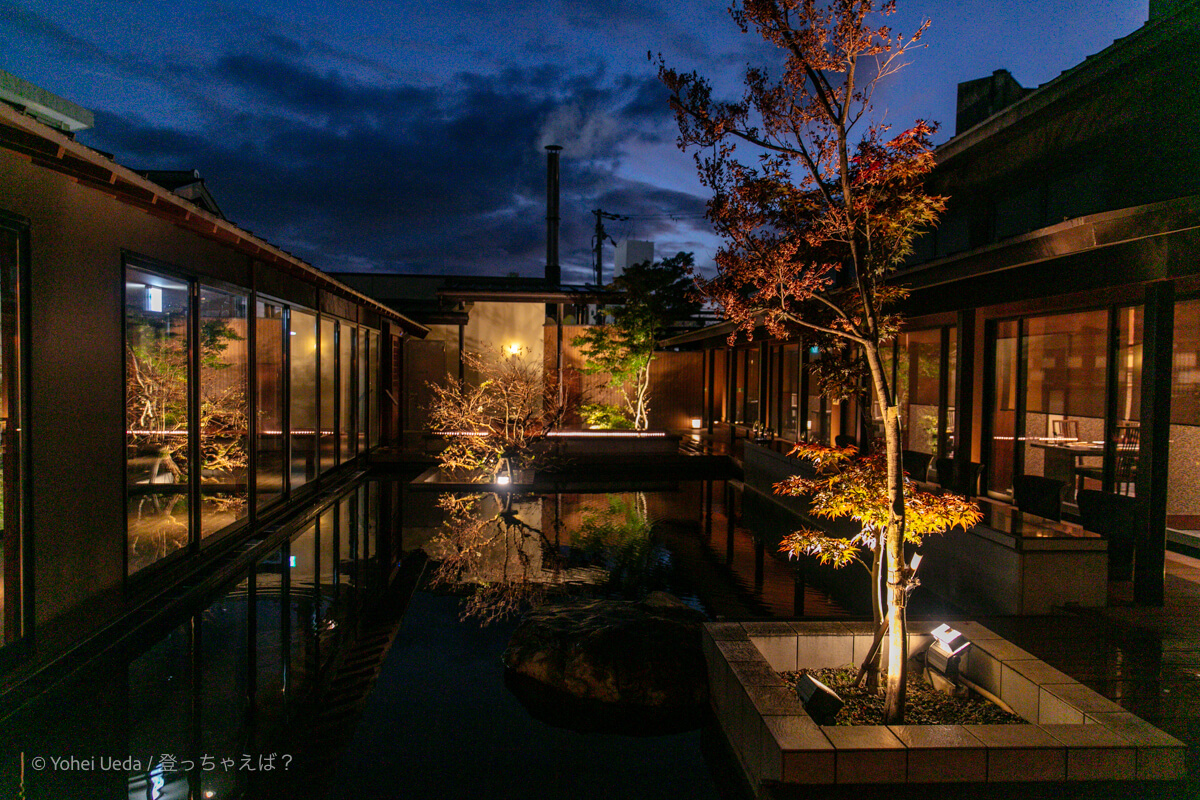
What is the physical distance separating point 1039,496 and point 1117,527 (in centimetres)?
60

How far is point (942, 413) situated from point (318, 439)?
359 inches

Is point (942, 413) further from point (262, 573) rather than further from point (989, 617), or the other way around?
point (262, 573)

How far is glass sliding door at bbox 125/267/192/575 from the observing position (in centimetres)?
543

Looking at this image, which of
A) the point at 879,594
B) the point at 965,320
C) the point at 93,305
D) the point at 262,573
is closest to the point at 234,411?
the point at 262,573

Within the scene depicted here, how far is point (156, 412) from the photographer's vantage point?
7.05 meters

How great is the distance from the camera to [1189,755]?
9.41 ft

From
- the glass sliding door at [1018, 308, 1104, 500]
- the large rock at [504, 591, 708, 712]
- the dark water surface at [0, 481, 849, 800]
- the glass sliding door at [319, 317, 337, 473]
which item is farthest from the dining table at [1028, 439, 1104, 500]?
the glass sliding door at [319, 317, 337, 473]

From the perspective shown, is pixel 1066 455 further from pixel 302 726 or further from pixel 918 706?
pixel 302 726

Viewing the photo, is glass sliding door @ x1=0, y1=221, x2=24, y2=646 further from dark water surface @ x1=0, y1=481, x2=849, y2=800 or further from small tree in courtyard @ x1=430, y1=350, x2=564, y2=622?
small tree in courtyard @ x1=430, y1=350, x2=564, y2=622

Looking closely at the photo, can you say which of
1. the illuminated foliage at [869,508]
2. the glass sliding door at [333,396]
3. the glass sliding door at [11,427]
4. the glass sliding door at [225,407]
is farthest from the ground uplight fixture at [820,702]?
the glass sliding door at [333,396]

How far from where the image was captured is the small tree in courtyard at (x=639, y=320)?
16.2 meters

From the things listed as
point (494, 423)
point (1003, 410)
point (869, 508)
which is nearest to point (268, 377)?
point (494, 423)

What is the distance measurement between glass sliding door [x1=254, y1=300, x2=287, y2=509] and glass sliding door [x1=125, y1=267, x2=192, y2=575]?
86 cm

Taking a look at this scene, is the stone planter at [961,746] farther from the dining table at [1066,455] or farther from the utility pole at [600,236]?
the utility pole at [600,236]
